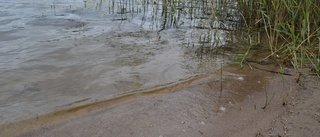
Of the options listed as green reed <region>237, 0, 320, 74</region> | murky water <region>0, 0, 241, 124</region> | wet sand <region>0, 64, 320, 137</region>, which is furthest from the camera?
green reed <region>237, 0, 320, 74</region>

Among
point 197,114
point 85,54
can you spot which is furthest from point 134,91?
point 85,54

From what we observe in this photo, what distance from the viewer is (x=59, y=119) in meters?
2.39

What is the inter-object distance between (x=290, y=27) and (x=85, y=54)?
8.06 feet

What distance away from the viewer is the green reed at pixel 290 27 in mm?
3215

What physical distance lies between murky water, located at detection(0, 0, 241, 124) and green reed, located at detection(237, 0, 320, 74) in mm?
561

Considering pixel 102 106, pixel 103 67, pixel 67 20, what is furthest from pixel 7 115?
pixel 67 20

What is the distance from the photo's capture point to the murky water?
2893mm

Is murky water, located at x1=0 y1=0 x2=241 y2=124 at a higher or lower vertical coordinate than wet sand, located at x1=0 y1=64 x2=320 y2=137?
higher

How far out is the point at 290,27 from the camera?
3605 millimetres

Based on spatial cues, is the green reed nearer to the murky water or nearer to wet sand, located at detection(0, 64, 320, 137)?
wet sand, located at detection(0, 64, 320, 137)

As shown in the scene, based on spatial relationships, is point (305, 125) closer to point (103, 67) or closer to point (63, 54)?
point (103, 67)

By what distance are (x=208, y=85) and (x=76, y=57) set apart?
5.69ft

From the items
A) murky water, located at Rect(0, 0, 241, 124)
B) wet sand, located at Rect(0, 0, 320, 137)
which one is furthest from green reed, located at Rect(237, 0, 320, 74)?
murky water, located at Rect(0, 0, 241, 124)

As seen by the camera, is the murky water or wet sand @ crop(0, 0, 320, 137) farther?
the murky water
